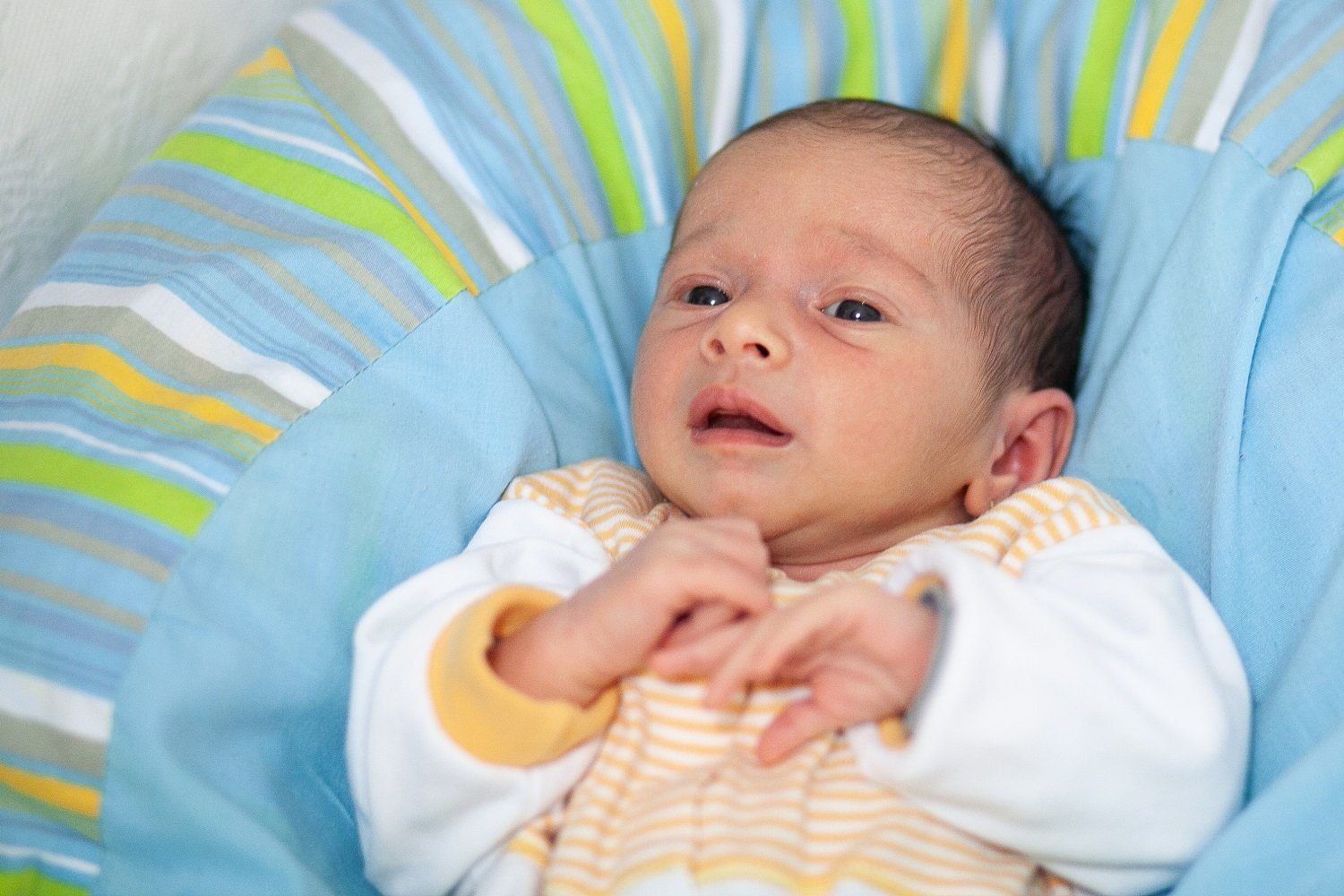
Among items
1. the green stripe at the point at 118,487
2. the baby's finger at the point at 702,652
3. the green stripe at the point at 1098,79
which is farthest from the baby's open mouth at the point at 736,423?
the green stripe at the point at 1098,79

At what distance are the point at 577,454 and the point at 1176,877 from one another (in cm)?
77

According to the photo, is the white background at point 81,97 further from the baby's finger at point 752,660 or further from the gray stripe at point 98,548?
the baby's finger at point 752,660

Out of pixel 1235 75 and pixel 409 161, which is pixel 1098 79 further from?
pixel 409 161

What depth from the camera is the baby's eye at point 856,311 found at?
1.38 metres

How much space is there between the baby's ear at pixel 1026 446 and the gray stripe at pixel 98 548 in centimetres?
81

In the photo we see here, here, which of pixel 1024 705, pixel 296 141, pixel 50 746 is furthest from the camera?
pixel 296 141

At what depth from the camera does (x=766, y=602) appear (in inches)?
43.9

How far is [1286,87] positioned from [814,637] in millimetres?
897

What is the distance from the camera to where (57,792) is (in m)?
1.15

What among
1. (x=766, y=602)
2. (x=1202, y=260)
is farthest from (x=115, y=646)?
(x=1202, y=260)

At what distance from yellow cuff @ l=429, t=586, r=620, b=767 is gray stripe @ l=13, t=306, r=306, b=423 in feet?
1.03

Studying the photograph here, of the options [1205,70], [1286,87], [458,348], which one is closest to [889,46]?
[1205,70]

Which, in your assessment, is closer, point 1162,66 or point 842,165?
point 842,165

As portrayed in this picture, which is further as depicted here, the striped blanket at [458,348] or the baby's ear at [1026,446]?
the baby's ear at [1026,446]
